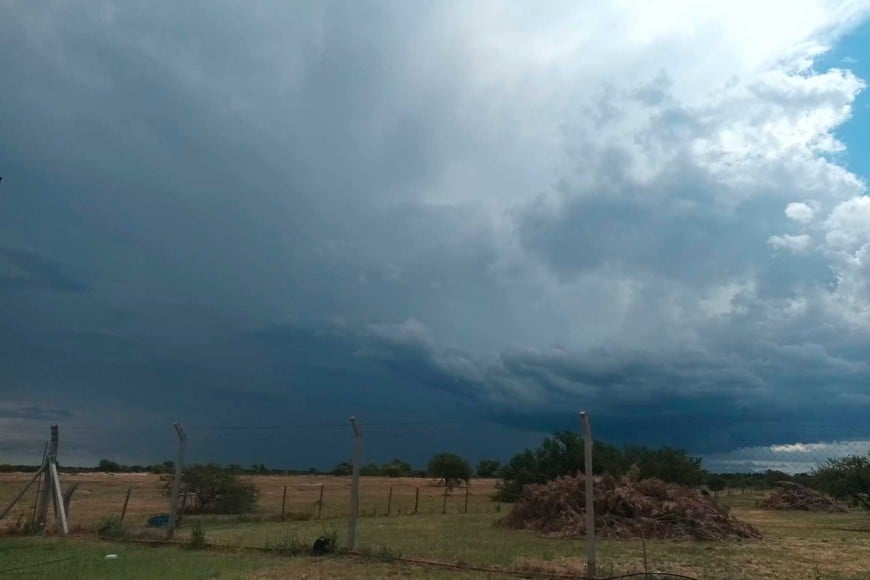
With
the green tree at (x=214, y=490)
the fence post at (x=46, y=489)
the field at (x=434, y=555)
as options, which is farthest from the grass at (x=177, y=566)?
the green tree at (x=214, y=490)

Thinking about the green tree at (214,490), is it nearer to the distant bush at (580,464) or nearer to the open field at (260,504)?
the open field at (260,504)

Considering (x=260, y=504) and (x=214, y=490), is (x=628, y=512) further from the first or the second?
(x=260, y=504)

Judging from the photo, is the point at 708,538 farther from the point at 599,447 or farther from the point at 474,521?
the point at 599,447

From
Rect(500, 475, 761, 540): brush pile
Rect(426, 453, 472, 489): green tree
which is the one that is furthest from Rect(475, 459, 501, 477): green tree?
Rect(500, 475, 761, 540): brush pile

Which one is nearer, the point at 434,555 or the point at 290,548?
the point at 434,555

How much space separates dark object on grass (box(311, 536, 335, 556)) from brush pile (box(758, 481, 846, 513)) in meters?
39.0

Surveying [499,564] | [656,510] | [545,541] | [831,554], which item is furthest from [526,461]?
[499,564]

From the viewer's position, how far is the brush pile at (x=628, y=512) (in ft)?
72.7

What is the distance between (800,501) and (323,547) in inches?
1581

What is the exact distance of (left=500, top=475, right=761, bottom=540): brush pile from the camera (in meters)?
22.2

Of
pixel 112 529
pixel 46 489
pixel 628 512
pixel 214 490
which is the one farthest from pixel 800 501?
pixel 46 489

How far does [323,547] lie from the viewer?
567 inches

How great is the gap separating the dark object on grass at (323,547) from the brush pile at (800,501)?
3898 centimetres

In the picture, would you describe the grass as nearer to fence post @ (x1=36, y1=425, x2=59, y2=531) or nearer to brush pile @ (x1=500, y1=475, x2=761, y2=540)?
fence post @ (x1=36, y1=425, x2=59, y2=531)
